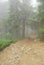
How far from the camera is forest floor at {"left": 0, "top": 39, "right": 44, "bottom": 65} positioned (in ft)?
18.4

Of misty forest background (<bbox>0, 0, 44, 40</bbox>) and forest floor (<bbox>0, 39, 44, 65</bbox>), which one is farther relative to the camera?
misty forest background (<bbox>0, 0, 44, 40</bbox>)

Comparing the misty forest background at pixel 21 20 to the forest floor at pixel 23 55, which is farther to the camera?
the misty forest background at pixel 21 20

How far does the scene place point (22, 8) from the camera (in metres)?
10.6

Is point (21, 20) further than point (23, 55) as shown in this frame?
Yes

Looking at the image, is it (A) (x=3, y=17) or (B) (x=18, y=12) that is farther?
(A) (x=3, y=17)

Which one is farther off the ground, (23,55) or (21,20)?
(21,20)

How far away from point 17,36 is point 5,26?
1.05 meters

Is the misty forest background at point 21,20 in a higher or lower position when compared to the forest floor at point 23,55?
higher

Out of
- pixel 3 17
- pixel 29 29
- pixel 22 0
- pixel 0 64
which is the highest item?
pixel 22 0

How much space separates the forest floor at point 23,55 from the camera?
562cm

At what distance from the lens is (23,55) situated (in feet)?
20.2

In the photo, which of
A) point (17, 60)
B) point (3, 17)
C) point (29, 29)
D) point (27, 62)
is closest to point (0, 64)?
point (17, 60)

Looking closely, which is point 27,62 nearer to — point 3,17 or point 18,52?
point 18,52

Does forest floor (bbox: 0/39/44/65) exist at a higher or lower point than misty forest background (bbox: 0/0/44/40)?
lower
